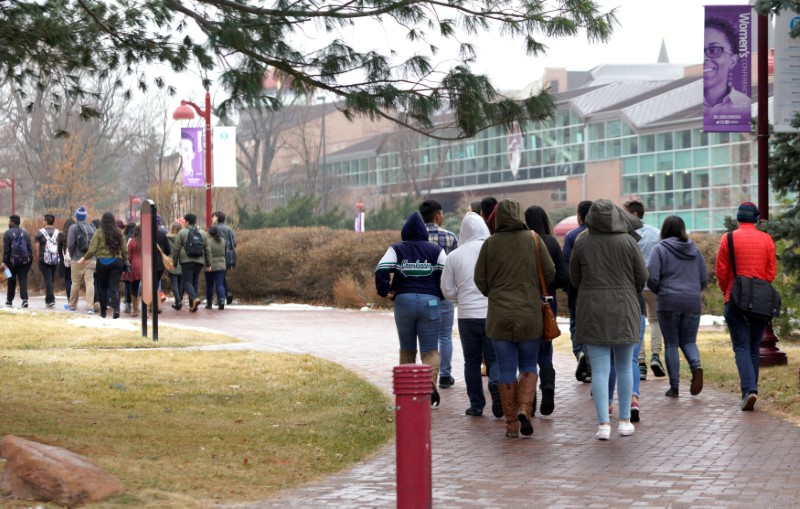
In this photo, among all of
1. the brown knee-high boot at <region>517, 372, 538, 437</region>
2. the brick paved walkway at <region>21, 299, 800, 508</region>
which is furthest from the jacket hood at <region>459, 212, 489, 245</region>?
the brick paved walkway at <region>21, 299, 800, 508</region>

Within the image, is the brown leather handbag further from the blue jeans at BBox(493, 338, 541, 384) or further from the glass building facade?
the glass building facade

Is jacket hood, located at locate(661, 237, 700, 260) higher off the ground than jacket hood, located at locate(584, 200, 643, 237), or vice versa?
jacket hood, located at locate(584, 200, 643, 237)

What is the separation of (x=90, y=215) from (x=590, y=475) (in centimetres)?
5274

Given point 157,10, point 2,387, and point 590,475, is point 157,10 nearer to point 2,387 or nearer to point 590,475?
point 2,387

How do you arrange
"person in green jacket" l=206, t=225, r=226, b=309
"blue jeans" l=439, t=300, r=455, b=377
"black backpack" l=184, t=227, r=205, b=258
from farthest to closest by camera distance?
"person in green jacket" l=206, t=225, r=226, b=309 → "black backpack" l=184, t=227, r=205, b=258 → "blue jeans" l=439, t=300, r=455, b=377

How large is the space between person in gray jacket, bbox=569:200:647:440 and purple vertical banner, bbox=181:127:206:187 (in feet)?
73.3

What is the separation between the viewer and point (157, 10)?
10719mm

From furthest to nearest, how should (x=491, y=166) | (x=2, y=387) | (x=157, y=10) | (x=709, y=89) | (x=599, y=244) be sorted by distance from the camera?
(x=491, y=166)
(x=709, y=89)
(x=2, y=387)
(x=157, y=10)
(x=599, y=244)

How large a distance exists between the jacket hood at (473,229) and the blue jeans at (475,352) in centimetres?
70

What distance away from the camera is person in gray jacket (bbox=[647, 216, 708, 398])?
11.5 metres

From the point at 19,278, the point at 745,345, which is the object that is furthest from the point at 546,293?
the point at 19,278

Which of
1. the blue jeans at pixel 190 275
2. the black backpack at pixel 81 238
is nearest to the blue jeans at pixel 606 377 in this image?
the blue jeans at pixel 190 275

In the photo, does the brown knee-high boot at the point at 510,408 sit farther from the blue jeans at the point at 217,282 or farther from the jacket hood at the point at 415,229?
the blue jeans at the point at 217,282

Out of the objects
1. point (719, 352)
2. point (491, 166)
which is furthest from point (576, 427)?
point (491, 166)
